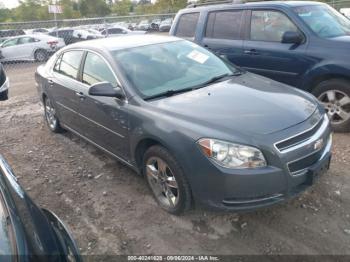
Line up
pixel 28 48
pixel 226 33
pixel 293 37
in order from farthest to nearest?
pixel 28 48, pixel 226 33, pixel 293 37

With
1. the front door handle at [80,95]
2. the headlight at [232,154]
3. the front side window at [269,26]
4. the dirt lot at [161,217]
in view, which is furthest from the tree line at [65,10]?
the headlight at [232,154]

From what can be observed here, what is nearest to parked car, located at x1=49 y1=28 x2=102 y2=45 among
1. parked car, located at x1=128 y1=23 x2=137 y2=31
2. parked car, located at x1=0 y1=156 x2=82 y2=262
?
parked car, located at x1=128 y1=23 x2=137 y2=31

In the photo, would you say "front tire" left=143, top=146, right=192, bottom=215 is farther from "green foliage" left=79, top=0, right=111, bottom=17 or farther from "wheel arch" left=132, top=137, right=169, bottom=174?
"green foliage" left=79, top=0, right=111, bottom=17

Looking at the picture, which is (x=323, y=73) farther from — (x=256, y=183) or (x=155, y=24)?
(x=155, y=24)

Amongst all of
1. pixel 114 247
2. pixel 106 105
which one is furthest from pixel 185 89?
pixel 114 247

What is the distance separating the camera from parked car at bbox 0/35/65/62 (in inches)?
629

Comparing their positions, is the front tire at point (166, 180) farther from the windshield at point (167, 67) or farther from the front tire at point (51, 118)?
the front tire at point (51, 118)

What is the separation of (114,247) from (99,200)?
2.65 feet

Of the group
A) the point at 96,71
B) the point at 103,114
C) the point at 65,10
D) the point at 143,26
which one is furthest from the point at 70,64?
the point at 65,10

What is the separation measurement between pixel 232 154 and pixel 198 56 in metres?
1.79

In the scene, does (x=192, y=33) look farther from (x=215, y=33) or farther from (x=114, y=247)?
(x=114, y=247)

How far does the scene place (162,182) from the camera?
3.33 meters

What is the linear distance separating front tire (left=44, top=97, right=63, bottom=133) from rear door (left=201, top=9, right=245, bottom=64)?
2849mm

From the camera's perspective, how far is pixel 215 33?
6.12 meters
